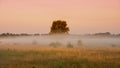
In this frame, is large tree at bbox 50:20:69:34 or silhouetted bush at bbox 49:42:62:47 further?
large tree at bbox 50:20:69:34

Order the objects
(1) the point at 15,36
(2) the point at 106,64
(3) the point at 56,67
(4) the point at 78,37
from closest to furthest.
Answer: (3) the point at 56,67 < (2) the point at 106,64 < (4) the point at 78,37 < (1) the point at 15,36

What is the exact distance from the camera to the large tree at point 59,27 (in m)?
86.8

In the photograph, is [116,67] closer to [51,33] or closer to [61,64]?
Answer: [61,64]

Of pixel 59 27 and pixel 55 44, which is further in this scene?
pixel 59 27

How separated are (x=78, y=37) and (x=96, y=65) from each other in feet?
143

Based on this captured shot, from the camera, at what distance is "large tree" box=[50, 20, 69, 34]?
8681 centimetres

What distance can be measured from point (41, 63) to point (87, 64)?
10.0 ft

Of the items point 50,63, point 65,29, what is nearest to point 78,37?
point 65,29

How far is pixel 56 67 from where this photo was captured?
90.2 feet

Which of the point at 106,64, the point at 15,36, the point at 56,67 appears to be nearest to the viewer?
the point at 56,67

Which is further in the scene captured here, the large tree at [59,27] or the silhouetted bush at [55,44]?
the large tree at [59,27]

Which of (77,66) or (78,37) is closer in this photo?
(77,66)

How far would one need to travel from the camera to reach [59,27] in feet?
288

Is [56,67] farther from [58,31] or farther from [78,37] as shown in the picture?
[58,31]
